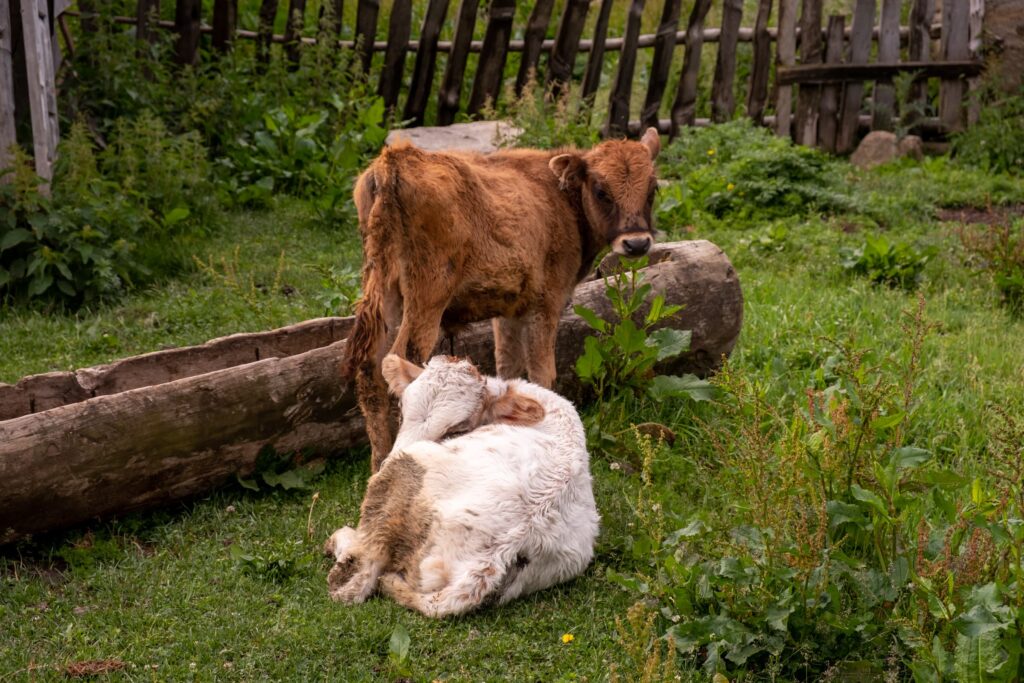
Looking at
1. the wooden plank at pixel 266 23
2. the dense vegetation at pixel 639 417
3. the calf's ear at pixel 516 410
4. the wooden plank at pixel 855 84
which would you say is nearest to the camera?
the dense vegetation at pixel 639 417

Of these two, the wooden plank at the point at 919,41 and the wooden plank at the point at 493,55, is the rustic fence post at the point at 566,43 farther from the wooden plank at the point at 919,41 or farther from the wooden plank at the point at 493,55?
the wooden plank at the point at 919,41

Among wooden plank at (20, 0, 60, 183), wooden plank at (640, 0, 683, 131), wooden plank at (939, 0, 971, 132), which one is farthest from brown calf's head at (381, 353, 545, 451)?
wooden plank at (939, 0, 971, 132)

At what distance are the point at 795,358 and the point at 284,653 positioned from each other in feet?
14.4

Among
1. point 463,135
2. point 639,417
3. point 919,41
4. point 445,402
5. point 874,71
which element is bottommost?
point 639,417

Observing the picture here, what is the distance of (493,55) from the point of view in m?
12.5

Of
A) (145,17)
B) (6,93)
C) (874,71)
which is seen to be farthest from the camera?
(874,71)

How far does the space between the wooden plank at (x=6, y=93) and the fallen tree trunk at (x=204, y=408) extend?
318 centimetres

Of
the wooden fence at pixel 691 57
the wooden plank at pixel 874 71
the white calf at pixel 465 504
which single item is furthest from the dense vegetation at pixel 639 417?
the wooden plank at pixel 874 71

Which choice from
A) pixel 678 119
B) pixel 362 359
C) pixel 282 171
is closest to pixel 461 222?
pixel 362 359

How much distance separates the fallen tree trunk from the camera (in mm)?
5070

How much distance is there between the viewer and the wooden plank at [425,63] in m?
12.3

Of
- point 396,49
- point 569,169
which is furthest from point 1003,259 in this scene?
point 396,49

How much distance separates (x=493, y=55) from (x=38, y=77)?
17.6 ft

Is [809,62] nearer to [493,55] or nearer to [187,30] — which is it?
[493,55]
